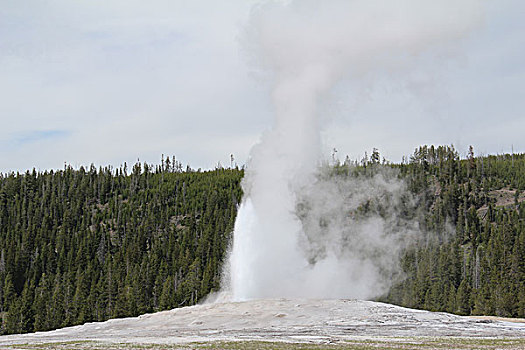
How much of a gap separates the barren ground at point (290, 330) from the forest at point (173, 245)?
153 feet

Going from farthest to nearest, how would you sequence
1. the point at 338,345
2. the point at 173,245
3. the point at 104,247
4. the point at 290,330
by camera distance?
the point at 104,247 → the point at 173,245 → the point at 290,330 → the point at 338,345

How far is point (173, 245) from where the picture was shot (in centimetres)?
13500

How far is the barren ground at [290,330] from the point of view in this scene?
29.3m

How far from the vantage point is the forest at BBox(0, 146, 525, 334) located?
320 feet

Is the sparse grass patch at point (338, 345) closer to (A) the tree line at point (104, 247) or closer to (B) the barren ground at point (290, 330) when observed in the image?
(B) the barren ground at point (290, 330)

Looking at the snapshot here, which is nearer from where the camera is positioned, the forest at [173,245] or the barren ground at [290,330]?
the barren ground at [290,330]

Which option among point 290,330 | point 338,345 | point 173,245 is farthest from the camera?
point 173,245

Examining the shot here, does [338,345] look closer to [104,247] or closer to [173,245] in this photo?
[173,245]

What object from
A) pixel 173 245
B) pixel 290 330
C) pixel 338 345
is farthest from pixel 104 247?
pixel 338 345

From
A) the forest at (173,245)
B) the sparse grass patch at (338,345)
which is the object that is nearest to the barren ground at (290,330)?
the sparse grass patch at (338,345)

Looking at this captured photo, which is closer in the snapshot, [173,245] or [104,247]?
[173,245]

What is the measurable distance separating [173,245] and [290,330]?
10087 cm

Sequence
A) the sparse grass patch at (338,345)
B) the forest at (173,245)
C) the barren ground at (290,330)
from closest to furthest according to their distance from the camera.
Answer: the sparse grass patch at (338,345)
the barren ground at (290,330)
the forest at (173,245)

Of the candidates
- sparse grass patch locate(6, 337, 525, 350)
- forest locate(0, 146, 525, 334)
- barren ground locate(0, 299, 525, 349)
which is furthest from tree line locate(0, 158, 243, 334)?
sparse grass patch locate(6, 337, 525, 350)
